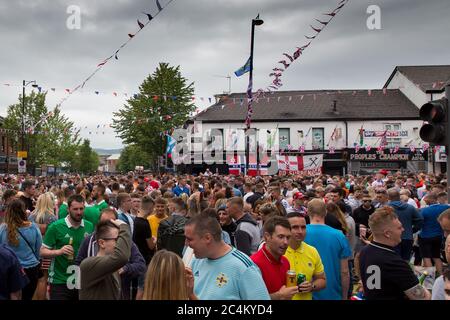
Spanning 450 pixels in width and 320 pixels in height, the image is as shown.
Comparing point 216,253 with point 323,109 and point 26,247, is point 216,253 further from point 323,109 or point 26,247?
point 323,109

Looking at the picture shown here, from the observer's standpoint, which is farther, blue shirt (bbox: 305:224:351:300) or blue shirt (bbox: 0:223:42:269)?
blue shirt (bbox: 0:223:42:269)

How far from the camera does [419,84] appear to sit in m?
42.2

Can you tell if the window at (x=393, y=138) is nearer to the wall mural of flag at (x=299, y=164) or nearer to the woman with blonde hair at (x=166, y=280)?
the wall mural of flag at (x=299, y=164)

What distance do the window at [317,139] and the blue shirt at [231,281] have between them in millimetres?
40058

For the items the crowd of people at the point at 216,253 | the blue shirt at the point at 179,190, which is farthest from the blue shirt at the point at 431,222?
the blue shirt at the point at 179,190

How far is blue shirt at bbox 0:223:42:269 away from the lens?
5.82 m

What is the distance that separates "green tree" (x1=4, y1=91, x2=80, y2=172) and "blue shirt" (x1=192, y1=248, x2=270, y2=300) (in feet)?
140

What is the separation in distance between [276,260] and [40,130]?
4455cm

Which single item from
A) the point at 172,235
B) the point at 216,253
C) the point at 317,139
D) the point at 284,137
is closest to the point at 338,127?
the point at 317,139

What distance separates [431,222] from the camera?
9219 millimetres

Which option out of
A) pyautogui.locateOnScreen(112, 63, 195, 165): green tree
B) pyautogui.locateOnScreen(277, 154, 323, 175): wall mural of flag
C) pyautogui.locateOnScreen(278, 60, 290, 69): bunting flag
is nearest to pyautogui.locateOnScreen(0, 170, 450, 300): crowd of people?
pyautogui.locateOnScreen(278, 60, 290, 69): bunting flag

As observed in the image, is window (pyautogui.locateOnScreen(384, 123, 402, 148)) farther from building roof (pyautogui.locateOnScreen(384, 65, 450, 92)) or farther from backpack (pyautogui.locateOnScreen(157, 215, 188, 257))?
backpack (pyautogui.locateOnScreen(157, 215, 188, 257))
